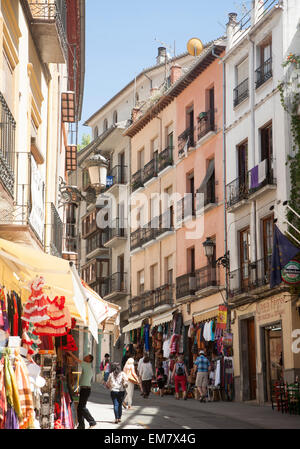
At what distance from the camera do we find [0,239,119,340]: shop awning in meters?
11.9

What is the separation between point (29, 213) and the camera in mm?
14562

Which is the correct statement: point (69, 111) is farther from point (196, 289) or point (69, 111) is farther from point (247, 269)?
point (196, 289)

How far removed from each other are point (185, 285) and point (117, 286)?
1161 centimetres

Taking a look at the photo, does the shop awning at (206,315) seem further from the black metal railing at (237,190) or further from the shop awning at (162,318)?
the black metal railing at (237,190)

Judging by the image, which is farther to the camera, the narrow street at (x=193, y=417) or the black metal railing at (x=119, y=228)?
the black metal railing at (x=119, y=228)

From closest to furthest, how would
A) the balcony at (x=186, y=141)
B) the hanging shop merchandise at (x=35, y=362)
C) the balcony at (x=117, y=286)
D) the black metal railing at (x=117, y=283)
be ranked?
the hanging shop merchandise at (x=35, y=362) → the balcony at (x=186, y=141) → the balcony at (x=117, y=286) → the black metal railing at (x=117, y=283)

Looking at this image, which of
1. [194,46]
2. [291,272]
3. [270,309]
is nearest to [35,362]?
[291,272]

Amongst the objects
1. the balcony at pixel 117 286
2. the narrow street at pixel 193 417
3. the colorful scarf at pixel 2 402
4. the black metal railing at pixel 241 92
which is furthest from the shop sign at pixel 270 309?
the balcony at pixel 117 286

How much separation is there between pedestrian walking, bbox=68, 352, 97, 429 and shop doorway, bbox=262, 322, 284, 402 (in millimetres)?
10611

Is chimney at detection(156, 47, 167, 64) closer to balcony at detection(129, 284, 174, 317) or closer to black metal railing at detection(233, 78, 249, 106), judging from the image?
balcony at detection(129, 284, 174, 317)

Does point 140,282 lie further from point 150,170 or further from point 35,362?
point 35,362

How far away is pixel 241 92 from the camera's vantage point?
1219 inches

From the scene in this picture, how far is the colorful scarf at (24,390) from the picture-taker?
410 inches

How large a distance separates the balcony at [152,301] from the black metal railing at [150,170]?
569 centimetres
